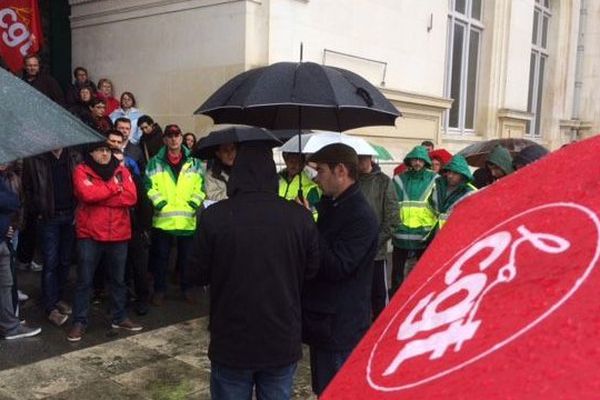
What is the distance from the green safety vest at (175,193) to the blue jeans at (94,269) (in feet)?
2.32

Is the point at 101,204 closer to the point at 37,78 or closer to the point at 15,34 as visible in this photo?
the point at 37,78

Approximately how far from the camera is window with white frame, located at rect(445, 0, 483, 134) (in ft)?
40.9

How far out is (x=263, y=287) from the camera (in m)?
2.60

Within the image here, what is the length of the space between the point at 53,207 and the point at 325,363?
124 inches

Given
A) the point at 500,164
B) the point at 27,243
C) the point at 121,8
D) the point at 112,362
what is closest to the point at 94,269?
the point at 112,362

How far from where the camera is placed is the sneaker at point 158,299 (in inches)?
239

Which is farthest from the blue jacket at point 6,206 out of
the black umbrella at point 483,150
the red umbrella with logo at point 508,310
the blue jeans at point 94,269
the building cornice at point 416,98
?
the building cornice at point 416,98

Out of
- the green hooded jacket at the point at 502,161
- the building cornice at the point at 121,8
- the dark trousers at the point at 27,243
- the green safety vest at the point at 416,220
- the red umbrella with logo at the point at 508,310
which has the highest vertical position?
the building cornice at the point at 121,8

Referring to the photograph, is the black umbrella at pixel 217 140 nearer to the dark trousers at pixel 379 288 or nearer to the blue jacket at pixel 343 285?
the dark trousers at pixel 379 288

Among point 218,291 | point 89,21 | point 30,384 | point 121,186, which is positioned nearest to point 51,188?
point 121,186

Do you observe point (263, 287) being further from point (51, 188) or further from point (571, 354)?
point (51, 188)

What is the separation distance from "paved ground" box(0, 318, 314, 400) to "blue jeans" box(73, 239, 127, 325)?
318 millimetres

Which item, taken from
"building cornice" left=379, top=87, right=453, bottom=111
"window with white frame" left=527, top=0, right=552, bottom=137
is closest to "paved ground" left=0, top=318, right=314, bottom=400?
"building cornice" left=379, top=87, right=453, bottom=111

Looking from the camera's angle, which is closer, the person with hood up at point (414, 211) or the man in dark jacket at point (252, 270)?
the man in dark jacket at point (252, 270)
